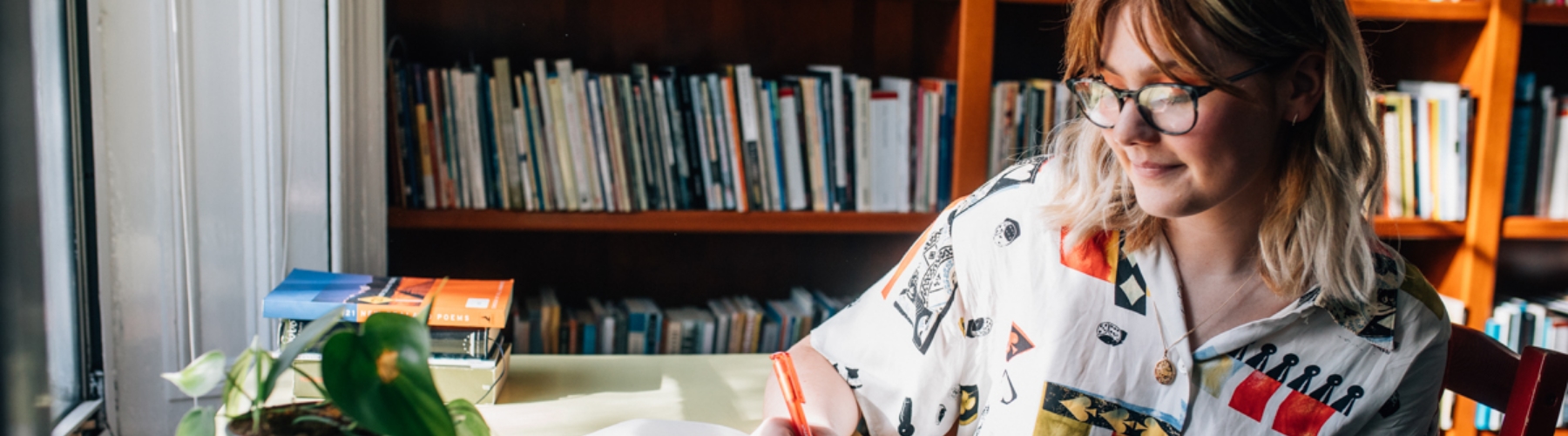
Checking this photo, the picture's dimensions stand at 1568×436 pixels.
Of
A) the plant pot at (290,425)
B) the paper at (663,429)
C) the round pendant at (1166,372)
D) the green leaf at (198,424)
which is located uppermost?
the green leaf at (198,424)

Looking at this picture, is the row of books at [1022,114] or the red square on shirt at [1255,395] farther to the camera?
the row of books at [1022,114]

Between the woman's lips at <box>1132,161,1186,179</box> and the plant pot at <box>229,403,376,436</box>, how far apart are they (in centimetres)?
65

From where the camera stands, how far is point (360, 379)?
1.67ft

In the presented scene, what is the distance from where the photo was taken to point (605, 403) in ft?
3.66

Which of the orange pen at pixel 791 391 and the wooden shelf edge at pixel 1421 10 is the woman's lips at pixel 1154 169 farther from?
the wooden shelf edge at pixel 1421 10

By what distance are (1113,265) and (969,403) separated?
210 mm

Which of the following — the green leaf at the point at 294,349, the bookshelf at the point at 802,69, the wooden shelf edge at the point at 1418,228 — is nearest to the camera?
the green leaf at the point at 294,349

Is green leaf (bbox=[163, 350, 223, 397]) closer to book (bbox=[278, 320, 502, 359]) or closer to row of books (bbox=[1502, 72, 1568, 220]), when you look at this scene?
book (bbox=[278, 320, 502, 359])

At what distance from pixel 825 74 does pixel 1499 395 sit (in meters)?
1.01

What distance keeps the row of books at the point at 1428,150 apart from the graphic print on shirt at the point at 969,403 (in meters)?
1.12

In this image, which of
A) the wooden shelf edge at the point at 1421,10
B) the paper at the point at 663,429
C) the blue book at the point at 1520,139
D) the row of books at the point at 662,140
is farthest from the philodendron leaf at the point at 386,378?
the blue book at the point at 1520,139

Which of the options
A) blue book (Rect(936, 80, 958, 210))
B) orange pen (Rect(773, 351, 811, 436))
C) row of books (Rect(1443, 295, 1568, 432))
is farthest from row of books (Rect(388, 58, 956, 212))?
row of books (Rect(1443, 295, 1568, 432))

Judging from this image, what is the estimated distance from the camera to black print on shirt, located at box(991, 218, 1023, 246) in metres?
1.06

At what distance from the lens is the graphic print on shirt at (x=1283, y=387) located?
908mm
